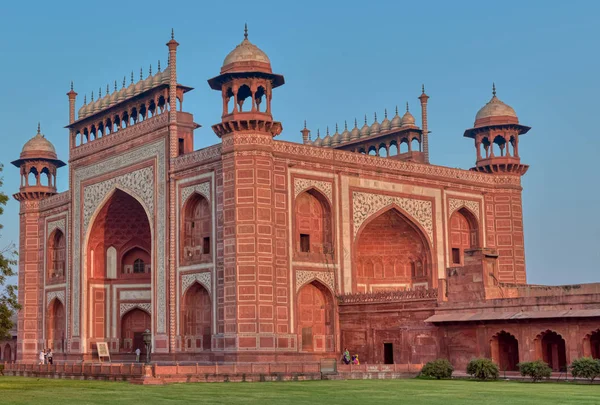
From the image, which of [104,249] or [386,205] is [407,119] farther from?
[104,249]

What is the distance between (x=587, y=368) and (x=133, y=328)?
19224 mm

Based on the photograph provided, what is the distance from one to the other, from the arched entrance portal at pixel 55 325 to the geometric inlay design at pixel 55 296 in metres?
0.15

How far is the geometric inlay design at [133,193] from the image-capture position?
2903 centimetres

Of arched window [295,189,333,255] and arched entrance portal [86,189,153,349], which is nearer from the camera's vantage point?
arched window [295,189,333,255]

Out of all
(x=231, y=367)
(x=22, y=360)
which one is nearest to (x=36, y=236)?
(x=22, y=360)

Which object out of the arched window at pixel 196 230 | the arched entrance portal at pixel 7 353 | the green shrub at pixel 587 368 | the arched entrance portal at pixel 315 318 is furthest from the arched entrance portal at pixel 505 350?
the arched entrance portal at pixel 7 353

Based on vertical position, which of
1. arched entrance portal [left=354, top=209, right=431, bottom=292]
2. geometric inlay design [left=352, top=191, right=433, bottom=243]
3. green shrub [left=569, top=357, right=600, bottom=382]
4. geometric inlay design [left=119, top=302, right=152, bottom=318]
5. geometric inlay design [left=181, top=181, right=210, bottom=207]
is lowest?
green shrub [left=569, top=357, right=600, bottom=382]

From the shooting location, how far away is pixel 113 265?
34281mm

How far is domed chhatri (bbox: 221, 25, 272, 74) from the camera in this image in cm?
2661

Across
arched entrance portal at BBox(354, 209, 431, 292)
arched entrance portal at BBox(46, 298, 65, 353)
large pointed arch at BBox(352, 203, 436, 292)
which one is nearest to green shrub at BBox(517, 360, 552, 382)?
large pointed arch at BBox(352, 203, 436, 292)

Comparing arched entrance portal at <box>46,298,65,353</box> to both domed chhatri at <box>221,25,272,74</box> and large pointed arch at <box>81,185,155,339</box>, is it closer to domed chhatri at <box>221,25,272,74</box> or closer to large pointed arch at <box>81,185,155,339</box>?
large pointed arch at <box>81,185,155,339</box>

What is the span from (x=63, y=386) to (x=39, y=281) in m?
18.2

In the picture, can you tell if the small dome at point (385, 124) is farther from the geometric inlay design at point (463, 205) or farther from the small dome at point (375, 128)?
the geometric inlay design at point (463, 205)

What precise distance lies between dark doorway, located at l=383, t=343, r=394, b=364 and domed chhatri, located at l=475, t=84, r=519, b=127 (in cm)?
954
